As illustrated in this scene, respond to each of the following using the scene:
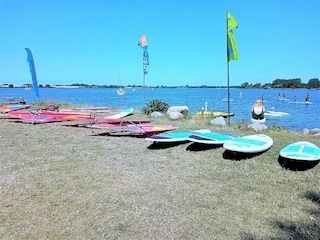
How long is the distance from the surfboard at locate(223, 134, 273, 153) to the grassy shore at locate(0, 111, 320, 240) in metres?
0.18

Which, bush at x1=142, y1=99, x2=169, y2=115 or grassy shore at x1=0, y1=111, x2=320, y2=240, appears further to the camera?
bush at x1=142, y1=99, x2=169, y2=115

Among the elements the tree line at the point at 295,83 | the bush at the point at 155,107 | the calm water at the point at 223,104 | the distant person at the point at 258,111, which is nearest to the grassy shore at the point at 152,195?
the distant person at the point at 258,111

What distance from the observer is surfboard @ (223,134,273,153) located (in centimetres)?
511

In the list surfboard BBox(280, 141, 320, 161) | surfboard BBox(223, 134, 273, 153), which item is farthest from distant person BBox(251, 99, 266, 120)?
surfboard BBox(280, 141, 320, 161)

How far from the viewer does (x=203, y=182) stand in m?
4.05

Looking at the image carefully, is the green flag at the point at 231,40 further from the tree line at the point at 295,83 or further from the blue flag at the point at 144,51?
the tree line at the point at 295,83

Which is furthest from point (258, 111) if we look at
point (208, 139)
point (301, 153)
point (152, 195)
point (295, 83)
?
point (295, 83)

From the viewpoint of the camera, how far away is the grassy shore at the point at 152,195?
2682mm

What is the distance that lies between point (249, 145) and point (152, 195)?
2672 millimetres

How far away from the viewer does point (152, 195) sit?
3535 mm

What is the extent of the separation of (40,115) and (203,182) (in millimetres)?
9131

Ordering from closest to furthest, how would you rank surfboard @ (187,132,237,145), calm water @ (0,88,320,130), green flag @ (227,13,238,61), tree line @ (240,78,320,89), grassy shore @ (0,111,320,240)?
grassy shore @ (0,111,320,240) < surfboard @ (187,132,237,145) < green flag @ (227,13,238,61) < calm water @ (0,88,320,130) < tree line @ (240,78,320,89)

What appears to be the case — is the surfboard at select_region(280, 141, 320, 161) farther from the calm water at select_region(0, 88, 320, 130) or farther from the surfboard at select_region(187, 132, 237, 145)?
the calm water at select_region(0, 88, 320, 130)

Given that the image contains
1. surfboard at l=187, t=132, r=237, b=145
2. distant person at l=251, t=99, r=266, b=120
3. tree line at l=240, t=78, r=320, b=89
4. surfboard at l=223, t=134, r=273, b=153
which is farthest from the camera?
tree line at l=240, t=78, r=320, b=89
